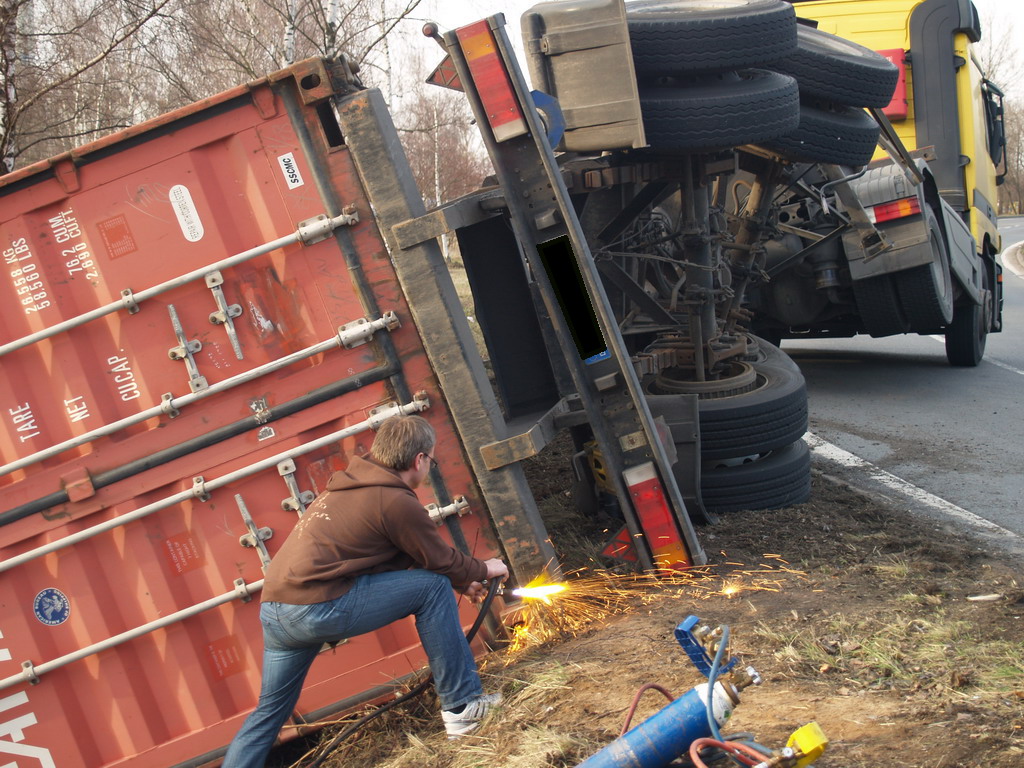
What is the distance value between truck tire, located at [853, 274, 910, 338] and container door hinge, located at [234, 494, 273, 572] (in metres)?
6.33

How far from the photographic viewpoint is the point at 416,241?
12.9 ft

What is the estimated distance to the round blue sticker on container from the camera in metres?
3.99

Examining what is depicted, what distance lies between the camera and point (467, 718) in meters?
3.53

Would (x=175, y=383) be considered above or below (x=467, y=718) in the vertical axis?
above

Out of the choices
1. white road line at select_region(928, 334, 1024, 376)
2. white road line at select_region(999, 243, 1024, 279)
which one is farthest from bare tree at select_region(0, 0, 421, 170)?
white road line at select_region(999, 243, 1024, 279)

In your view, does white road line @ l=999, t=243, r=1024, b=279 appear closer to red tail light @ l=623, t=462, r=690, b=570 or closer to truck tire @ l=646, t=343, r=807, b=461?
truck tire @ l=646, t=343, r=807, b=461

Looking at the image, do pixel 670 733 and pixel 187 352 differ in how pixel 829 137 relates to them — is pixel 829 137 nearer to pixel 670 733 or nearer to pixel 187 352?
pixel 187 352

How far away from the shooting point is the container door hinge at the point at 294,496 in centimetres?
397

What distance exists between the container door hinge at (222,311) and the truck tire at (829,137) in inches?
136

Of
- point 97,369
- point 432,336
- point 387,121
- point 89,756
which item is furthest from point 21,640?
point 387,121

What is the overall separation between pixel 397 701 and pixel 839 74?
4629mm

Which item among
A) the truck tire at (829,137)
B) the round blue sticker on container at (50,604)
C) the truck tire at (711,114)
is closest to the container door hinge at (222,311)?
the round blue sticker on container at (50,604)

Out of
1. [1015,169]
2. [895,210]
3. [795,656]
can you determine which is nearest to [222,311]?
[795,656]

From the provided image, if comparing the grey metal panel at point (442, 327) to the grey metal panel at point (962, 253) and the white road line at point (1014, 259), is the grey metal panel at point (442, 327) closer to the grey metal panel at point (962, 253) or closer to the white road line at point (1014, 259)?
the grey metal panel at point (962, 253)
